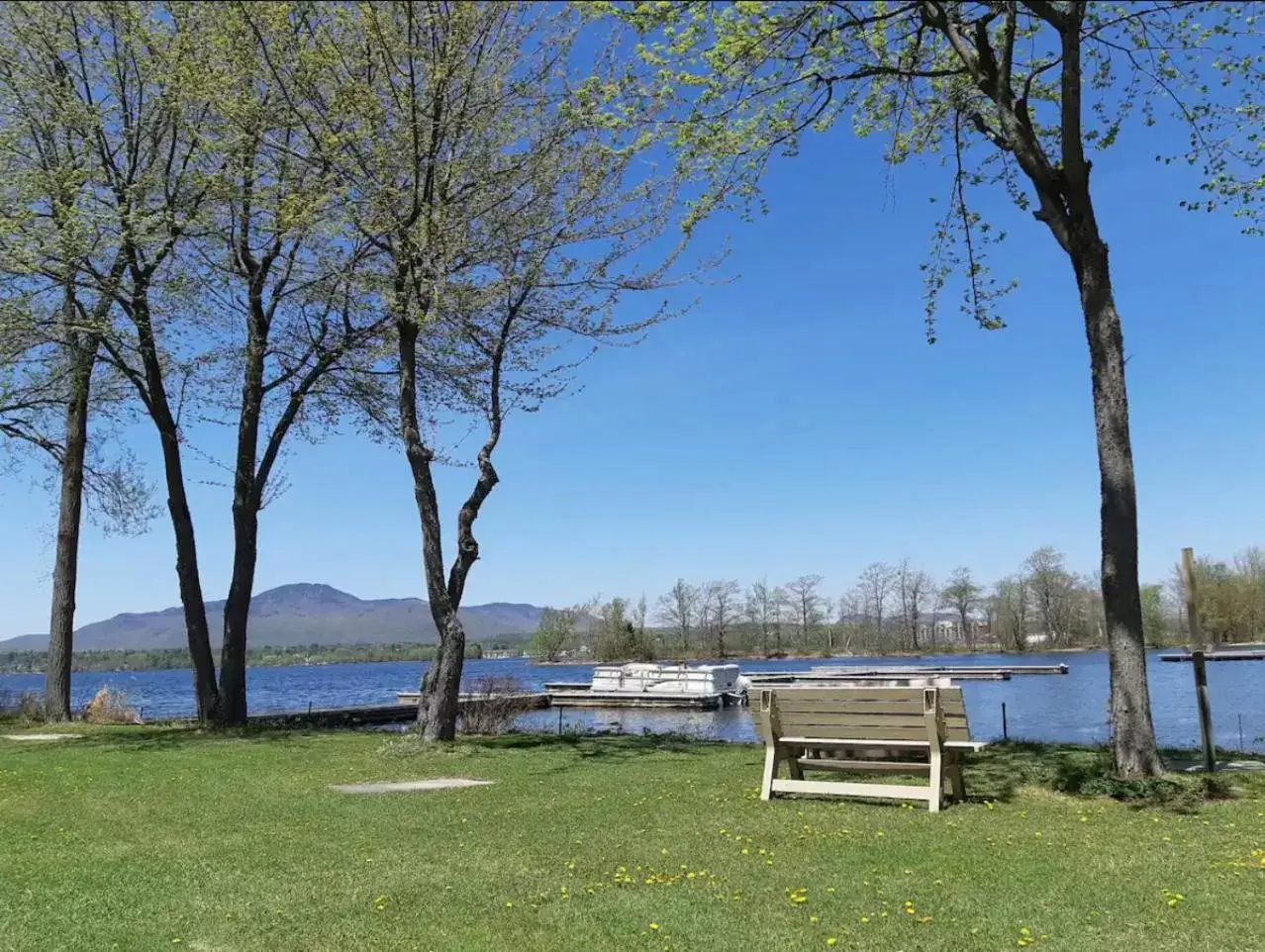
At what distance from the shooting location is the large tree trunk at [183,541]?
17.0 meters

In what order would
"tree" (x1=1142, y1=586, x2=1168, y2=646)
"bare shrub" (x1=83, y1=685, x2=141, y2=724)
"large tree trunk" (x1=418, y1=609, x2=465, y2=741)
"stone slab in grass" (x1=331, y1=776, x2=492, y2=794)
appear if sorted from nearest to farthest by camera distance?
"stone slab in grass" (x1=331, y1=776, x2=492, y2=794)
"large tree trunk" (x1=418, y1=609, x2=465, y2=741)
"bare shrub" (x1=83, y1=685, x2=141, y2=724)
"tree" (x1=1142, y1=586, x2=1168, y2=646)

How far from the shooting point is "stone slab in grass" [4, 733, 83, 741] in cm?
1537

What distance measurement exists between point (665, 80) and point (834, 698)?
277 inches

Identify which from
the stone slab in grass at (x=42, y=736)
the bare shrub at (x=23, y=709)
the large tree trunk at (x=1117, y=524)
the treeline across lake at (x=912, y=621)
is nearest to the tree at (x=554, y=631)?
the treeline across lake at (x=912, y=621)

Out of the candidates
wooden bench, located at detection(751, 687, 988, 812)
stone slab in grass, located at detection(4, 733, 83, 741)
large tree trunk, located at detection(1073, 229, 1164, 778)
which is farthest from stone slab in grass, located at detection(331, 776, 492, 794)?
stone slab in grass, located at detection(4, 733, 83, 741)

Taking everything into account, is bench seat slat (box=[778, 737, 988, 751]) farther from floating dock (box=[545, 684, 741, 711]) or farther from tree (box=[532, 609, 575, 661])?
tree (box=[532, 609, 575, 661])

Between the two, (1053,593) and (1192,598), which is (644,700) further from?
(1053,593)

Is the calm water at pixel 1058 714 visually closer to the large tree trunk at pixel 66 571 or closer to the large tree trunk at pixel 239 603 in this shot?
the large tree trunk at pixel 239 603

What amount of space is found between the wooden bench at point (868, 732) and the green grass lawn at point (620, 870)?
23cm

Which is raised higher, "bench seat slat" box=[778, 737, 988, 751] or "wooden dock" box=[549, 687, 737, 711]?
"bench seat slat" box=[778, 737, 988, 751]

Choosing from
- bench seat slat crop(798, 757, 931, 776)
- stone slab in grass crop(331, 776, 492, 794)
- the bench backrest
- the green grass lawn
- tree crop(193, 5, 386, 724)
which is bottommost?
stone slab in grass crop(331, 776, 492, 794)

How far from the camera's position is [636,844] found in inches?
254

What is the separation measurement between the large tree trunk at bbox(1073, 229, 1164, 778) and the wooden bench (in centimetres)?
147

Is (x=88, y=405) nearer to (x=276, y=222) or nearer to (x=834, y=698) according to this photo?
(x=276, y=222)
